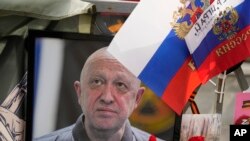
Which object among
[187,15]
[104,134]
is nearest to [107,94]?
[104,134]

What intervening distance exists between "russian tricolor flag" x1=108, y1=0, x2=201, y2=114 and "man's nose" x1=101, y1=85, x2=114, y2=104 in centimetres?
11

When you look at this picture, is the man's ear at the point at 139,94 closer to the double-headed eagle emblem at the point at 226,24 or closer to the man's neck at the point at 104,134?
the man's neck at the point at 104,134

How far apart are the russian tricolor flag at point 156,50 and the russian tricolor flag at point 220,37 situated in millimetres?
29

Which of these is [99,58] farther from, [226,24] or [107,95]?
[226,24]

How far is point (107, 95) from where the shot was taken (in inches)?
35.8

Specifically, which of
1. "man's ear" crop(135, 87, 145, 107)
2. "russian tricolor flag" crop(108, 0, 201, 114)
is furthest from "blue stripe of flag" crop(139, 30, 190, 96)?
"man's ear" crop(135, 87, 145, 107)

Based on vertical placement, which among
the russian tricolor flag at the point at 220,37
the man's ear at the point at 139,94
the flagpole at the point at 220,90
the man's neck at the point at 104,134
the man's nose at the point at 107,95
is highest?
the russian tricolor flag at the point at 220,37

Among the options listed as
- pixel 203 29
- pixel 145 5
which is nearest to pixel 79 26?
pixel 145 5

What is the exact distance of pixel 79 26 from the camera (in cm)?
91

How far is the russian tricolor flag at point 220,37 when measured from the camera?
828 mm

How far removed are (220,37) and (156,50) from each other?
0.54 ft

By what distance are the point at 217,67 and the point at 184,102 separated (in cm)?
12

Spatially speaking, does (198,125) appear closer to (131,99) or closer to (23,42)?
(131,99)

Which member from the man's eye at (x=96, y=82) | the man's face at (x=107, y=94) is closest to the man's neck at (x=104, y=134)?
the man's face at (x=107, y=94)
